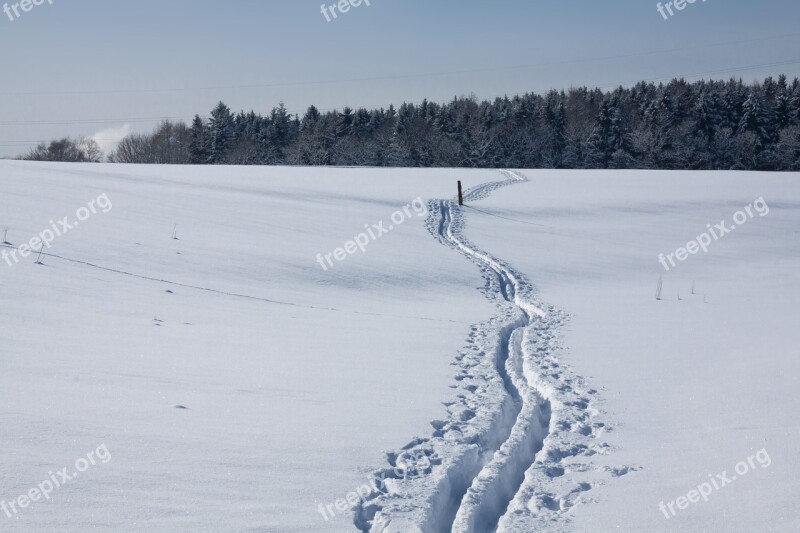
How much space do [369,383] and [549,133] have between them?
68.3 m

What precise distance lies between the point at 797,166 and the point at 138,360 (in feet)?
225

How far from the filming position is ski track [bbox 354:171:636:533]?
465 centimetres

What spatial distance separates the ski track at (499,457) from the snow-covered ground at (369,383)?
0.09 feet

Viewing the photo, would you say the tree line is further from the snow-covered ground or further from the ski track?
the ski track

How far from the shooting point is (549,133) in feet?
235

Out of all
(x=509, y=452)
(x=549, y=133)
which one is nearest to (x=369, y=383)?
(x=509, y=452)

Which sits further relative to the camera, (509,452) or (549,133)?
(549,133)

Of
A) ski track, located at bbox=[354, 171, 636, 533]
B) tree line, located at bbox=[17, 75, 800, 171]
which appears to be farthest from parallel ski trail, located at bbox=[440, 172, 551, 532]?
tree line, located at bbox=[17, 75, 800, 171]

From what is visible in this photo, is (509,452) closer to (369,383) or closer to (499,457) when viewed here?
(499,457)

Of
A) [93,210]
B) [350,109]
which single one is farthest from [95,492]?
[350,109]

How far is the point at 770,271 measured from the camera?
62.8 feet

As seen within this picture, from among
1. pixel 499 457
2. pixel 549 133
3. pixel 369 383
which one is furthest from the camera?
pixel 549 133

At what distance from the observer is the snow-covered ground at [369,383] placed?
4570 mm

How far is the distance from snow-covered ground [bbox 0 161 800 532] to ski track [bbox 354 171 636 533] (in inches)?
1.1
